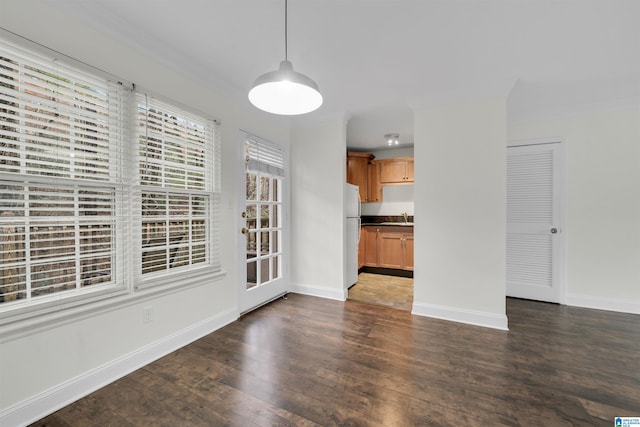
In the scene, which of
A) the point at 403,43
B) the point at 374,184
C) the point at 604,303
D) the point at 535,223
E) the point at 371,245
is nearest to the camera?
the point at 403,43

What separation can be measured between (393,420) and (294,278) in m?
2.43

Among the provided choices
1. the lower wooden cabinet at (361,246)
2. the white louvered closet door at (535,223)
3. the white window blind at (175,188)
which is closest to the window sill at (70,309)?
the white window blind at (175,188)

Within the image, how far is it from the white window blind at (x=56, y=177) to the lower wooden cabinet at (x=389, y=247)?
3966 mm

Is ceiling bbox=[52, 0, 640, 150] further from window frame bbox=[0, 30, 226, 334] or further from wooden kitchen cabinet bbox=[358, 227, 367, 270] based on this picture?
wooden kitchen cabinet bbox=[358, 227, 367, 270]

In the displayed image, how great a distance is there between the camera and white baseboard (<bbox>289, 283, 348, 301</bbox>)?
3.44 m

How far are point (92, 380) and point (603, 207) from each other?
17.3ft

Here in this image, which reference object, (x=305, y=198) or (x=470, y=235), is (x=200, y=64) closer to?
(x=305, y=198)

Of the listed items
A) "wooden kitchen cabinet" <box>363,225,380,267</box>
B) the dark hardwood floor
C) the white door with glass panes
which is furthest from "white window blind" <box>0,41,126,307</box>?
"wooden kitchen cabinet" <box>363,225,380,267</box>

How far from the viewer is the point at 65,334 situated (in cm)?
160

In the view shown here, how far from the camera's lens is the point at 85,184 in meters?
1.69

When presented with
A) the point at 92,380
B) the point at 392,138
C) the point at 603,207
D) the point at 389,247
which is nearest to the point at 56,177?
the point at 92,380

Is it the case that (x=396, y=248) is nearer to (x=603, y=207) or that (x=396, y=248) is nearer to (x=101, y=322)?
(x=603, y=207)

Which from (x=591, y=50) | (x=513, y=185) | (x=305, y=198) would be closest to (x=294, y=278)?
(x=305, y=198)

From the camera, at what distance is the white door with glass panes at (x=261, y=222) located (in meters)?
2.96
